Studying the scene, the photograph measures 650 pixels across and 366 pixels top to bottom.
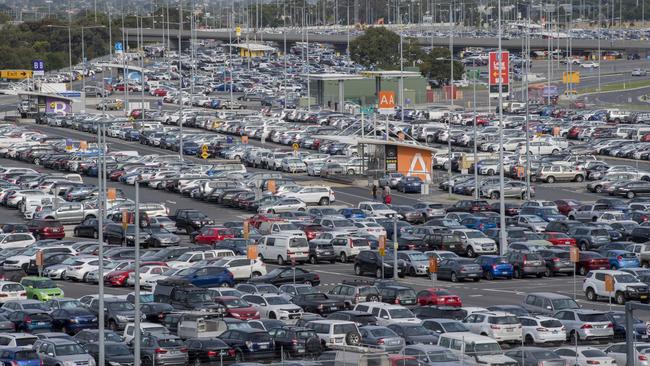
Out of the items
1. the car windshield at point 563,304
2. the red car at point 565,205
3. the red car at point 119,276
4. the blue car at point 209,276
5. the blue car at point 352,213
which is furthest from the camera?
the red car at point 565,205

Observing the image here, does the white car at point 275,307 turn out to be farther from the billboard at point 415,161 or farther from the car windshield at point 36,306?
the billboard at point 415,161

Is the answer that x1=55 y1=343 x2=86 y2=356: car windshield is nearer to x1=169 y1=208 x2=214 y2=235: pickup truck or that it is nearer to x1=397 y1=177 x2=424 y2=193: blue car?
x1=169 y1=208 x2=214 y2=235: pickup truck

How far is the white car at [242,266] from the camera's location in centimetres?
5292

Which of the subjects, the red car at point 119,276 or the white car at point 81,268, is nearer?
the red car at point 119,276

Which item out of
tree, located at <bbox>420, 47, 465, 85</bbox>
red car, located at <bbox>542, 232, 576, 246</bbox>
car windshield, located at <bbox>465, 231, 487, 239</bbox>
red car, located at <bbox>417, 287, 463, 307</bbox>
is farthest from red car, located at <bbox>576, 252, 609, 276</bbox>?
tree, located at <bbox>420, 47, 465, 85</bbox>

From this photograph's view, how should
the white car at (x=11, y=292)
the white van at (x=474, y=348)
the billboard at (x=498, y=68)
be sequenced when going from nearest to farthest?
the white van at (x=474, y=348)
the white car at (x=11, y=292)
the billboard at (x=498, y=68)

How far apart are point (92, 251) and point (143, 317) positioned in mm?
16128

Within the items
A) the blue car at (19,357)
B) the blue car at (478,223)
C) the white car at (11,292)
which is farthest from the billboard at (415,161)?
the blue car at (19,357)

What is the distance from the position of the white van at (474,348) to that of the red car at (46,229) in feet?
108

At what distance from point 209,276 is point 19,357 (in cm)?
1688

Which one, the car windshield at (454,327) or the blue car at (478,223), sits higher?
the car windshield at (454,327)

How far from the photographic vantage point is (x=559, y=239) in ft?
196

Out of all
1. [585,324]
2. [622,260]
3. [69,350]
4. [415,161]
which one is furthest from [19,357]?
[415,161]

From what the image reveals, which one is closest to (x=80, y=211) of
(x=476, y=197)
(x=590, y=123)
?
(x=476, y=197)
